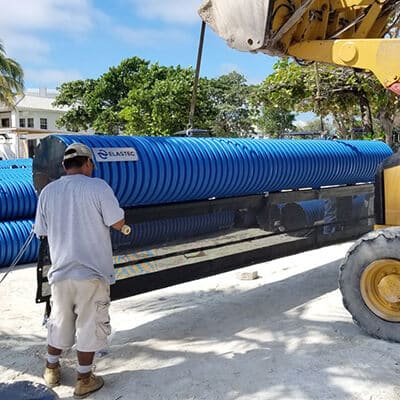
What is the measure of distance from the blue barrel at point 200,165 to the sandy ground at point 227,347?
3.90ft

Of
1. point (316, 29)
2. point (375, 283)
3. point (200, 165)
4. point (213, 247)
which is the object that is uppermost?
point (316, 29)

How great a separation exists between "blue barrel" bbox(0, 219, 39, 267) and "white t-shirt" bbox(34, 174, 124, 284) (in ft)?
13.8

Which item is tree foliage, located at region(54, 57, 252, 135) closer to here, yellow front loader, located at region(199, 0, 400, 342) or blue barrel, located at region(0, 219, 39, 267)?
blue barrel, located at region(0, 219, 39, 267)

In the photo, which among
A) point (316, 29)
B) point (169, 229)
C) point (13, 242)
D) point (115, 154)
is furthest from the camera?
point (13, 242)

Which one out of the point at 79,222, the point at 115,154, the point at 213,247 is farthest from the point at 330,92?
the point at 79,222

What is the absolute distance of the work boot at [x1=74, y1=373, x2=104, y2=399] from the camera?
10.8 feet

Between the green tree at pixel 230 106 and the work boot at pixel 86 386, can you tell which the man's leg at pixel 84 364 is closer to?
the work boot at pixel 86 386

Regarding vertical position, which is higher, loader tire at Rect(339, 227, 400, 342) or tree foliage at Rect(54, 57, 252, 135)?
tree foliage at Rect(54, 57, 252, 135)

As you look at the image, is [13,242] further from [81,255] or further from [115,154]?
[81,255]

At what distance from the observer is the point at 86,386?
10.9 feet

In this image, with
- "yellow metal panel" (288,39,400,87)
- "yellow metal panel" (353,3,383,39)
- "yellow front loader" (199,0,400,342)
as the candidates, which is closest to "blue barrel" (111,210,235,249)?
"yellow front loader" (199,0,400,342)

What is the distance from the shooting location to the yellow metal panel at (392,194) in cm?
420

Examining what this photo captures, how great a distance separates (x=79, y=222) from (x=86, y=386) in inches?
44.0

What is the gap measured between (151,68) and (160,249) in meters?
29.2
